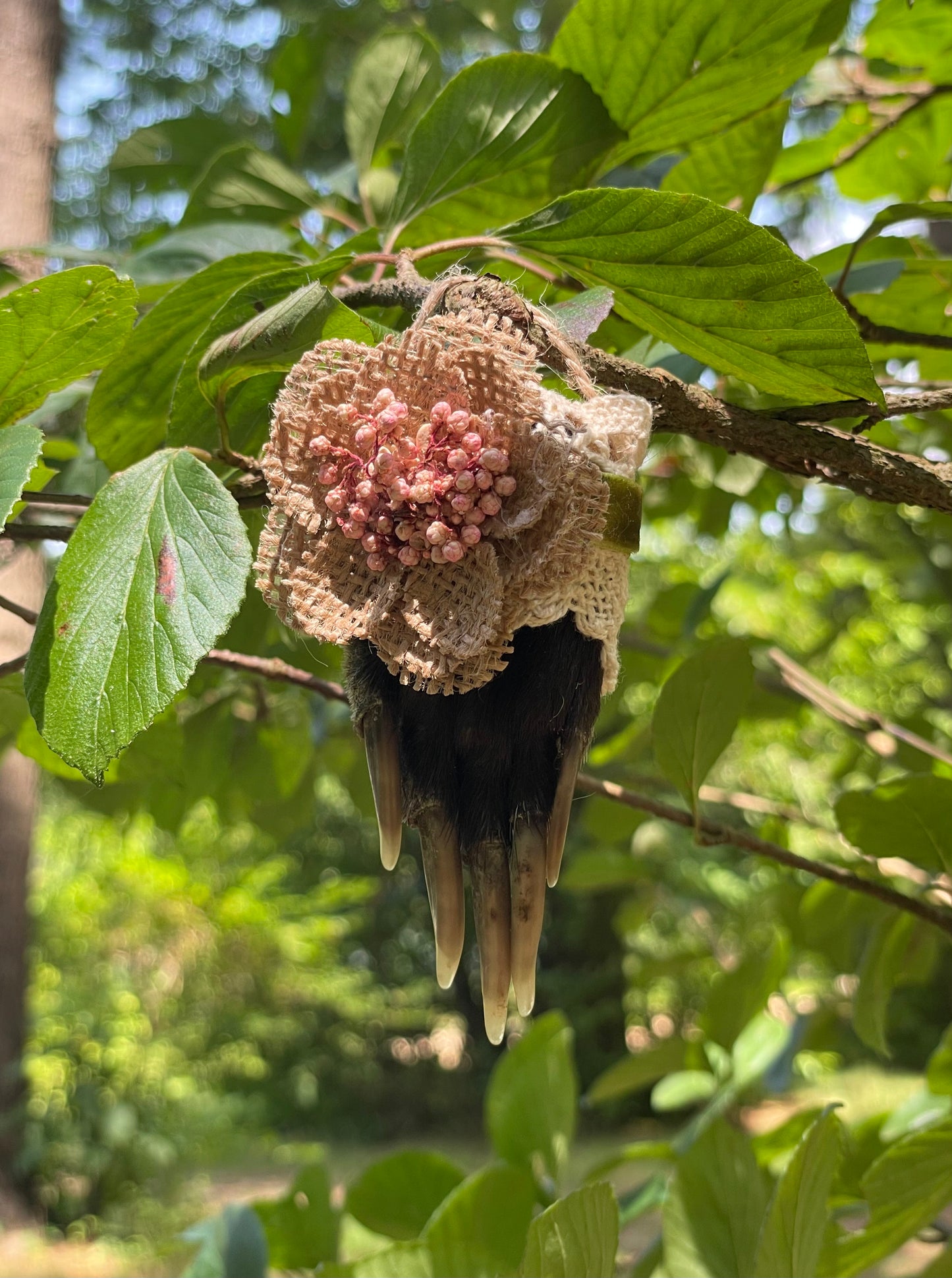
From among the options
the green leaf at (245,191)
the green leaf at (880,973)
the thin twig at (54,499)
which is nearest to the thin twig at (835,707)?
the green leaf at (880,973)

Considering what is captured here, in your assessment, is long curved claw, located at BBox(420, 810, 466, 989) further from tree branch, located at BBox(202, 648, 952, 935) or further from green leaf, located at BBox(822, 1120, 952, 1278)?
green leaf, located at BBox(822, 1120, 952, 1278)

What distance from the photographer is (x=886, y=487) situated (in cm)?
51

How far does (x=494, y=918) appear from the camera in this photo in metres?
0.41

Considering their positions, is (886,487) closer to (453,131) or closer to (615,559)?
(615,559)

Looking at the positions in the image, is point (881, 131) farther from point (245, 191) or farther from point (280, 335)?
point (280, 335)

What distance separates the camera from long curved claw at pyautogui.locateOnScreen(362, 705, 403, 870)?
1.36ft

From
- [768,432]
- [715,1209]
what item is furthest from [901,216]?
[715,1209]

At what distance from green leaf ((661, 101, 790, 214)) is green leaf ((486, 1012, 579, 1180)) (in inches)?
26.3

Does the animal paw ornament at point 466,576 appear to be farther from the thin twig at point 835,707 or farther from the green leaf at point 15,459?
the thin twig at point 835,707

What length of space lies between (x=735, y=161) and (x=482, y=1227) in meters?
0.77

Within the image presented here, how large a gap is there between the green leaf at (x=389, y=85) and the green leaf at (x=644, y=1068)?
1.02 metres

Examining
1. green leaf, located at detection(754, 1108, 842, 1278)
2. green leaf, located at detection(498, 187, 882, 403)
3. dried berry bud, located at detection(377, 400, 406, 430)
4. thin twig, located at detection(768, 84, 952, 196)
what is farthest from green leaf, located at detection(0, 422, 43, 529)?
thin twig, located at detection(768, 84, 952, 196)

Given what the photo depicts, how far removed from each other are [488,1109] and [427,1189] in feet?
0.37

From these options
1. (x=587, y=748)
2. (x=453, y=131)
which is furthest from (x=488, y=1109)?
(x=453, y=131)
